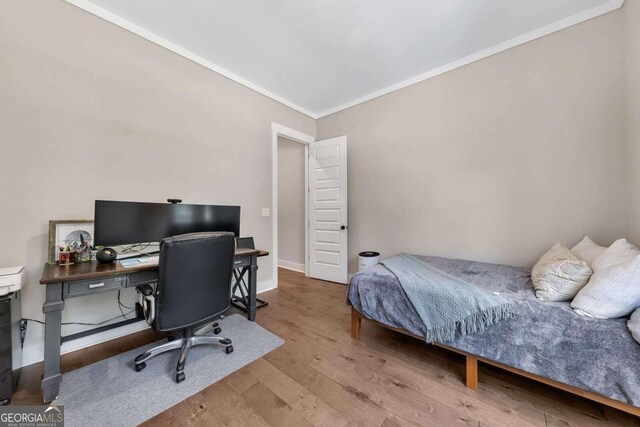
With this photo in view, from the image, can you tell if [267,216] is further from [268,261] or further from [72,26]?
[72,26]

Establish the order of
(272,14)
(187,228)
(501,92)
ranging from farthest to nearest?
(501,92)
(187,228)
(272,14)

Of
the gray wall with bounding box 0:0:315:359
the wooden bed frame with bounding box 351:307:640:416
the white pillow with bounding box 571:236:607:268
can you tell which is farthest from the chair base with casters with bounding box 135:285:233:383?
the white pillow with bounding box 571:236:607:268

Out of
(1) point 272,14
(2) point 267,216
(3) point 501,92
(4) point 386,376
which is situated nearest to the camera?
(4) point 386,376

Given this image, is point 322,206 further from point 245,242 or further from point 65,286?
point 65,286

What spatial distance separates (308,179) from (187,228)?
217 cm

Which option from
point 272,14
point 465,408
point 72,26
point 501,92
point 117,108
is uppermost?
point 272,14

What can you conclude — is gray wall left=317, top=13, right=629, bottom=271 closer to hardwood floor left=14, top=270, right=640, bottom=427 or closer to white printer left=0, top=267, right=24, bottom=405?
hardwood floor left=14, top=270, right=640, bottom=427

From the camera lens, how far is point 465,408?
136 cm

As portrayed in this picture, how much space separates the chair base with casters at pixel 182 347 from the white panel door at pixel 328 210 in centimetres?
207

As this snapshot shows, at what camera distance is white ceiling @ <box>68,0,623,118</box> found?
6.58ft

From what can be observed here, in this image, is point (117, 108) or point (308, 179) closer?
point (117, 108)

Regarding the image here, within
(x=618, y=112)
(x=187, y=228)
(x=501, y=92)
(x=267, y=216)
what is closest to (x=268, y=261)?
(x=267, y=216)

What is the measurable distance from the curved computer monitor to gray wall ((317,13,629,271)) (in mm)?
2171

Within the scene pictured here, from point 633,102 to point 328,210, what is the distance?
10.2 feet
